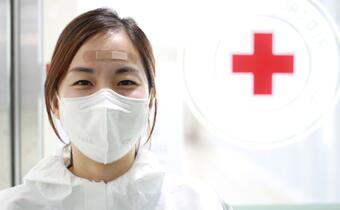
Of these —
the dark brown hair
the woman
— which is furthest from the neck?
the dark brown hair

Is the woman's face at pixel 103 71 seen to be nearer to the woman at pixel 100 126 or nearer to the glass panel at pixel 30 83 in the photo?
the woman at pixel 100 126

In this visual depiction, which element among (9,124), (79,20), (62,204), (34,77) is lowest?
(62,204)

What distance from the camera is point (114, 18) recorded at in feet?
2.93

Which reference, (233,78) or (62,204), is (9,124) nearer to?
(62,204)

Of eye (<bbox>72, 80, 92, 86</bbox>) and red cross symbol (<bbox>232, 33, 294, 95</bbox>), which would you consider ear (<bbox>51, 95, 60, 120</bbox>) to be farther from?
red cross symbol (<bbox>232, 33, 294, 95</bbox>)

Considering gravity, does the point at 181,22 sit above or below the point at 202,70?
above

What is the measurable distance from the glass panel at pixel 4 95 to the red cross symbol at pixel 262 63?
66 centimetres

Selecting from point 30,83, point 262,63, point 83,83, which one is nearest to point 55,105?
point 83,83

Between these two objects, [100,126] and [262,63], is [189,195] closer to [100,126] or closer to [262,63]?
[100,126]

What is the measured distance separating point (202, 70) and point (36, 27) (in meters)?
0.50

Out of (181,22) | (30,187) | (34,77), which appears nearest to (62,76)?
(30,187)

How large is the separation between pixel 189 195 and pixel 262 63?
1.77 feet

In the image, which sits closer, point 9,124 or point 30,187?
point 30,187

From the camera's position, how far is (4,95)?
1.17 m
